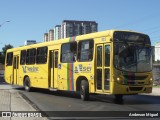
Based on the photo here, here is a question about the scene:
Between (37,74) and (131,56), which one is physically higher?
(131,56)

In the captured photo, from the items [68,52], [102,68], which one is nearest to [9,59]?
[68,52]

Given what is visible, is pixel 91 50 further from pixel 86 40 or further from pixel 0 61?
pixel 0 61

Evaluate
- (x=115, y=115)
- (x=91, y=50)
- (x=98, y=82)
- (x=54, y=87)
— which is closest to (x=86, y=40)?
(x=91, y=50)

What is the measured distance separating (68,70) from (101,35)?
3.55 metres

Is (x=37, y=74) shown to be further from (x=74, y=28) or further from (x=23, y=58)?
(x=74, y=28)

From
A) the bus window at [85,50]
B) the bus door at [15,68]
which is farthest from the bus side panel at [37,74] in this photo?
the bus window at [85,50]

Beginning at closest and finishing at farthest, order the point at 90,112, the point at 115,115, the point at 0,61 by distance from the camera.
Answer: the point at 115,115 → the point at 90,112 → the point at 0,61

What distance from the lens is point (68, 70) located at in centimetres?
2009

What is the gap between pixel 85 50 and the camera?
18469mm

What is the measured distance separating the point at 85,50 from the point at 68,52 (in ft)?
6.20

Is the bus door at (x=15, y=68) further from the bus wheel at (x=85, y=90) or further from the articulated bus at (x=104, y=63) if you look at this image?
the bus wheel at (x=85, y=90)

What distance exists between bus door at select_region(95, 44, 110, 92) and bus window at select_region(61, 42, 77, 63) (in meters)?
2.24

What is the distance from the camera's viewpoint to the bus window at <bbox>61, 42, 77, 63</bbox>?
19.5 m

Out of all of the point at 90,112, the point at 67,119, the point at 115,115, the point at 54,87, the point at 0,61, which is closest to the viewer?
the point at 67,119
